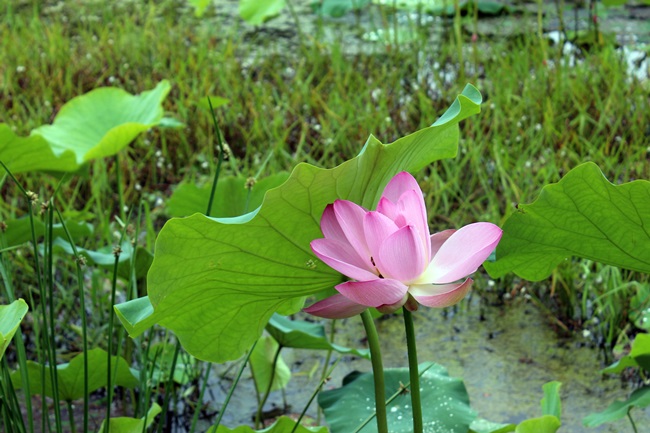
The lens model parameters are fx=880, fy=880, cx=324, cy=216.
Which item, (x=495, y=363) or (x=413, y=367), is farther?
(x=495, y=363)

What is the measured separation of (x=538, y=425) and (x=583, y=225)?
0.27 meters

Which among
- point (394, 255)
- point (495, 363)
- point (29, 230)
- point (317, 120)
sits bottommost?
point (495, 363)

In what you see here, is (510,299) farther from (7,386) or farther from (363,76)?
(363,76)

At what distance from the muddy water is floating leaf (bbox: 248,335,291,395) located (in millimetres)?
78

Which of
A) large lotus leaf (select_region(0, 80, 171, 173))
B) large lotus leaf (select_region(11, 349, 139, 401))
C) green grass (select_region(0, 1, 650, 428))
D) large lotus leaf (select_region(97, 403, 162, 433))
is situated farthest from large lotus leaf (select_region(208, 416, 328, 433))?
large lotus leaf (select_region(0, 80, 171, 173))

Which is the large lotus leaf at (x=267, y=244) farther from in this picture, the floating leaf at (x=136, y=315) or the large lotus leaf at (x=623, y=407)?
the large lotus leaf at (x=623, y=407)

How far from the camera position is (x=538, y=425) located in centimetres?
102

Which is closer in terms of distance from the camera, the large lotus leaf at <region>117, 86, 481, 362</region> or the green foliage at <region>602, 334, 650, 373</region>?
the large lotus leaf at <region>117, 86, 481, 362</region>

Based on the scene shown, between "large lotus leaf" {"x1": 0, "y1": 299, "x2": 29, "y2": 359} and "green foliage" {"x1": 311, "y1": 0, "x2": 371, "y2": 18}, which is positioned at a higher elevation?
"large lotus leaf" {"x1": 0, "y1": 299, "x2": 29, "y2": 359}

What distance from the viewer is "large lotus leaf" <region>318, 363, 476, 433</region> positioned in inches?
44.9

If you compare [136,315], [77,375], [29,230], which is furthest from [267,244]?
[29,230]

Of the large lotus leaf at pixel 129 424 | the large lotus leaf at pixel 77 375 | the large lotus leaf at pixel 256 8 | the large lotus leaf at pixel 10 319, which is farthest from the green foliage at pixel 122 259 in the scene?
the large lotus leaf at pixel 256 8

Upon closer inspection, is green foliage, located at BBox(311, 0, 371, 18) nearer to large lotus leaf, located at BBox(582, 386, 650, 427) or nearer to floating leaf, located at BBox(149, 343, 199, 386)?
floating leaf, located at BBox(149, 343, 199, 386)

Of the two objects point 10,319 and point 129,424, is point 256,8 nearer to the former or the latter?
point 129,424
